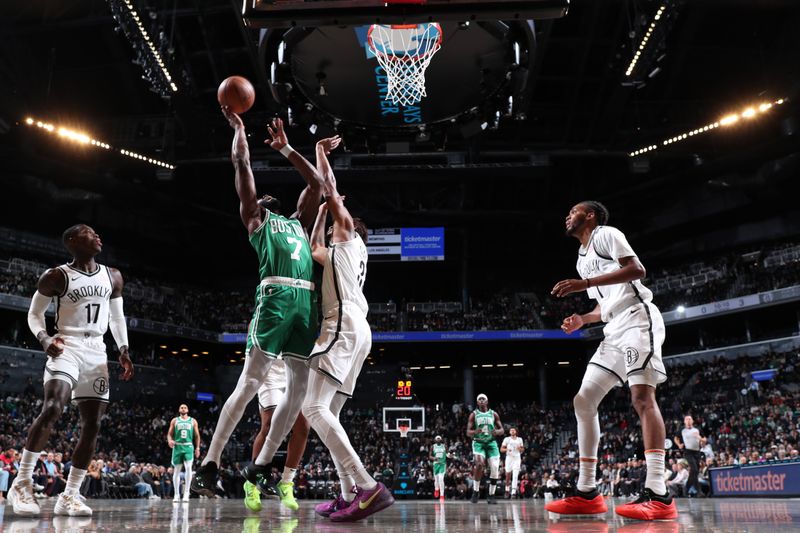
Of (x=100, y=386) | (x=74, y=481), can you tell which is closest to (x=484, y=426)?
(x=100, y=386)

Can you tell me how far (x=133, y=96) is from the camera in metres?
23.2

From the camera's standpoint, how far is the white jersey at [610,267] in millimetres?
4695

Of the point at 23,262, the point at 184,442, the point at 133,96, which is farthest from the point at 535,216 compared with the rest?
the point at 23,262

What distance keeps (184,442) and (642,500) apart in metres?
9.62

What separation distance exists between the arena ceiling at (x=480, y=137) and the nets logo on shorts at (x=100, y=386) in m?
9.54

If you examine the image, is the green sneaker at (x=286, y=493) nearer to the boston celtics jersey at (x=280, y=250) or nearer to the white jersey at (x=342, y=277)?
the white jersey at (x=342, y=277)

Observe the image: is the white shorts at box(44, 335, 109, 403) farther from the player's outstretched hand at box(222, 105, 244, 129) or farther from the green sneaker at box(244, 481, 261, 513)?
the player's outstretched hand at box(222, 105, 244, 129)

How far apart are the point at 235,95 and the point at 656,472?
13.6ft

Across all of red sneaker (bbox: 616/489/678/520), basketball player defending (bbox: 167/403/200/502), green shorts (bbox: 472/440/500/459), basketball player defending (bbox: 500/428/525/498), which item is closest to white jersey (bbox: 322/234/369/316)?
red sneaker (bbox: 616/489/678/520)

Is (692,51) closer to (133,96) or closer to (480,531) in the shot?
(133,96)

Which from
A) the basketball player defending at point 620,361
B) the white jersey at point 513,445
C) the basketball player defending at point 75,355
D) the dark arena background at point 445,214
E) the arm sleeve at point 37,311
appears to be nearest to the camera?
the basketball player defending at point 620,361

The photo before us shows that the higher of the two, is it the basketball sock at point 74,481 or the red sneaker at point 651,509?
the basketball sock at point 74,481

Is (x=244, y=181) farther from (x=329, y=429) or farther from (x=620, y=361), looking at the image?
(x=620, y=361)

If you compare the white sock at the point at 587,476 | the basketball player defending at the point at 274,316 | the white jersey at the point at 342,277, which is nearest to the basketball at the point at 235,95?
the basketball player defending at the point at 274,316
